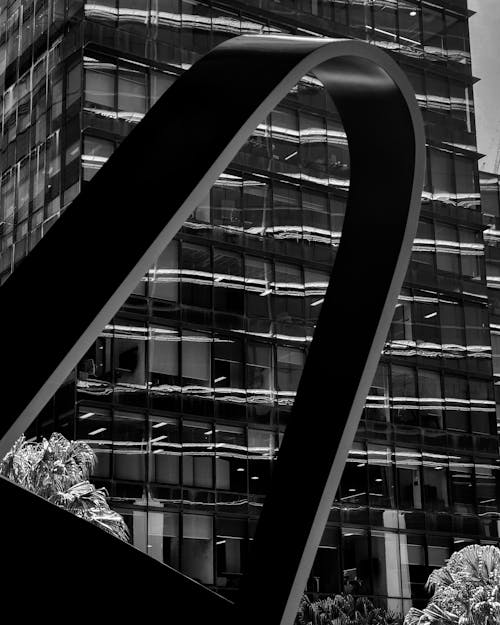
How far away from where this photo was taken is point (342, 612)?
1901 inches

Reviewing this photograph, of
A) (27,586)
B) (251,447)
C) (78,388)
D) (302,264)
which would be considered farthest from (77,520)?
(302,264)

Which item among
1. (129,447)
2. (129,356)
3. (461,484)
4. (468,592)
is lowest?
(468,592)

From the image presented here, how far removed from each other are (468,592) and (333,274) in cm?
2618

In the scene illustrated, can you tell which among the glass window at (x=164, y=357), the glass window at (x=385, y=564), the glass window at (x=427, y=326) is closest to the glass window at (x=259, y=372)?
the glass window at (x=164, y=357)

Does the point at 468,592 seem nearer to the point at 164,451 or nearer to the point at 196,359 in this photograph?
the point at 164,451

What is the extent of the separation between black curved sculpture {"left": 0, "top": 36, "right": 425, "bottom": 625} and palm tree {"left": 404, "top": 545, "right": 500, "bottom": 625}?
82.0 feet

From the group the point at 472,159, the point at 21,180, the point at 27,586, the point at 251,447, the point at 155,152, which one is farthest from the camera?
the point at 472,159

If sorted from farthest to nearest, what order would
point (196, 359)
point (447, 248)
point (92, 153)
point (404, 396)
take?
point (447, 248), point (404, 396), point (196, 359), point (92, 153)

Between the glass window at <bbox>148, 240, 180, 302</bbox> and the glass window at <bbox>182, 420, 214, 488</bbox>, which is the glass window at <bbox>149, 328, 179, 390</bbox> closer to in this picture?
the glass window at <bbox>148, 240, 180, 302</bbox>

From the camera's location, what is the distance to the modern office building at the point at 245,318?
157ft

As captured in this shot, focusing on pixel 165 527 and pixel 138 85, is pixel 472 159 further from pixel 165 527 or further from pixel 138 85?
pixel 165 527

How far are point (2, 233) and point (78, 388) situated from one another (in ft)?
37.5

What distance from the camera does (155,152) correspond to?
10.3 m

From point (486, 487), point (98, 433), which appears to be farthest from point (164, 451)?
point (486, 487)
